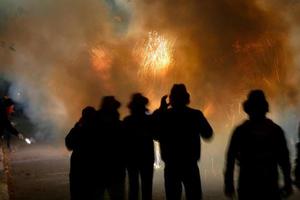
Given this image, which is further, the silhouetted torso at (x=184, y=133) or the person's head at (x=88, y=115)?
the person's head at (x=88, y=115)

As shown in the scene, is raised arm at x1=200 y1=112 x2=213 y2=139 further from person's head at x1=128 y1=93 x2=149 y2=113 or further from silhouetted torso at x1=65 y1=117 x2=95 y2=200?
silhouetted torso at x1=65 y1=117 x2=95 y2=200

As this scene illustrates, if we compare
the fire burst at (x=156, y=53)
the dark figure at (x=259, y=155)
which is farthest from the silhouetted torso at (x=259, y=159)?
the fire burst at (x=156, y=53)

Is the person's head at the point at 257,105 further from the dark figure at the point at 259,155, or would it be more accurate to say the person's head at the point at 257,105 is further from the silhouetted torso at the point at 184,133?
the silhouetted torso at the point at 184,133

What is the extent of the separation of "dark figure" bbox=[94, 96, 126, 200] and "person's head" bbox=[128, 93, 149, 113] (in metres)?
0.21

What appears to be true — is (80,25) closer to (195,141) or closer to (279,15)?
(279,15)

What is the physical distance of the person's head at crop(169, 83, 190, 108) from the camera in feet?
19.8

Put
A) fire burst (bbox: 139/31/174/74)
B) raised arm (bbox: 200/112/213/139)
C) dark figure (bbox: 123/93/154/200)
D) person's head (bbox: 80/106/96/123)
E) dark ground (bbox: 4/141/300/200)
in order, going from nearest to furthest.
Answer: raised arm (bbox: 200/112/213/139)
person's head (bbox: 80/106/96/123)
dark figure (bbox: 123/93/154/200)
dark ground (bbox: 4/141/300/200)
fire burst (bbox: 139/31/174/74)

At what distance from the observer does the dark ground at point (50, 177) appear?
9.92 m

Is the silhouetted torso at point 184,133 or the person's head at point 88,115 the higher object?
the person's head at point 88,115

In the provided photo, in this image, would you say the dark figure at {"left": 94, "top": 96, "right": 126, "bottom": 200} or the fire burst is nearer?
the dark figure at {"left": 94, "top": 96, "right": 126, "bottom": 200}

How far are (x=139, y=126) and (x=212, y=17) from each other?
13.2m

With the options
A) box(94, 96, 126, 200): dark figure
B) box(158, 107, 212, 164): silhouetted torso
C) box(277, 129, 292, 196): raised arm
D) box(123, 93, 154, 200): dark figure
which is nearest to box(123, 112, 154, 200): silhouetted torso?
box(123, 93, 154, 200): dark figure

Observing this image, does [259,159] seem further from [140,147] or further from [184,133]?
[140,147]

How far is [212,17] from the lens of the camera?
63.3 ft
